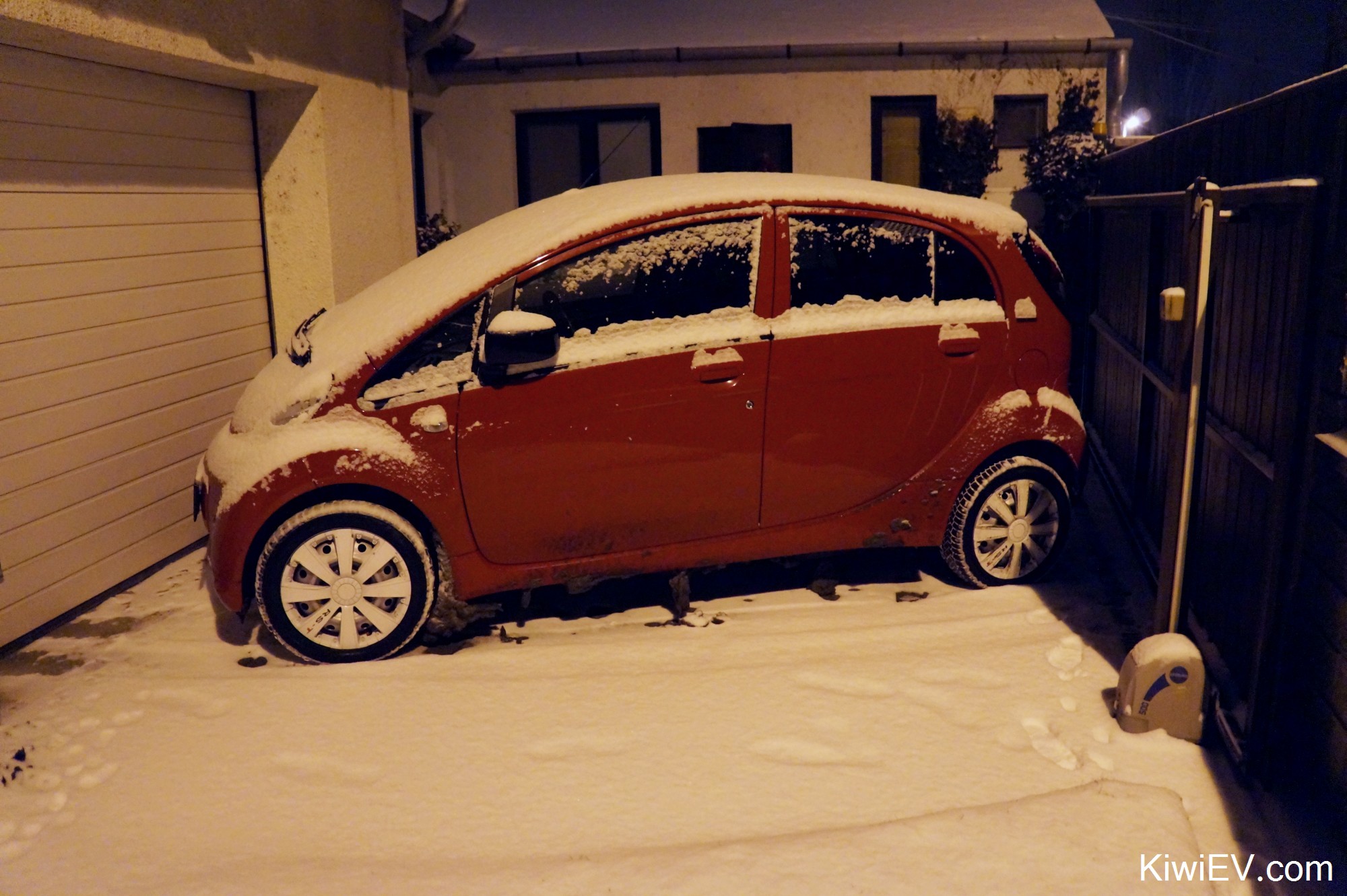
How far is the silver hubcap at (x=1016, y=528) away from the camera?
5.34m

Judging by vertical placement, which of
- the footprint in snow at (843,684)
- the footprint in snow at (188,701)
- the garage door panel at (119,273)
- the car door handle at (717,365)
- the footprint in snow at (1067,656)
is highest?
the garage door panel at (119,273)

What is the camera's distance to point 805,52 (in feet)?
45.1

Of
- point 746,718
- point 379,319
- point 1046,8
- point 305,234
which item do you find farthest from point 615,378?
point 1046,8

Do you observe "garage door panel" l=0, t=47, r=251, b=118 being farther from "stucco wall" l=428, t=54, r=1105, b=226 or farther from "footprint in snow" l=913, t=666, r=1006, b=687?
"stucco wall" l=428, t=54, r=1105, b=226

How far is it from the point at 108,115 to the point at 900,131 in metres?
10.4

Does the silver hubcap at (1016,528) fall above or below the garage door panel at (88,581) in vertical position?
above

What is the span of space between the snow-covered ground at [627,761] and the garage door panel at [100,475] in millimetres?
624

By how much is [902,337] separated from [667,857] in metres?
2.62

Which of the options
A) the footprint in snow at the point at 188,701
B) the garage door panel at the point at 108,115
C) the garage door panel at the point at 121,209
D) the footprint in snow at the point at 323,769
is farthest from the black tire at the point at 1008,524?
the garage door panel at the point at 108,115

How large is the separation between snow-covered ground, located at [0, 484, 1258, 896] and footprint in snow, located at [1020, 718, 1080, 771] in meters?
0.01

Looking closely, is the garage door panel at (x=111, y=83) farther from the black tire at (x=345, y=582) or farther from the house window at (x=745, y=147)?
the house window at (x=745, y=147)

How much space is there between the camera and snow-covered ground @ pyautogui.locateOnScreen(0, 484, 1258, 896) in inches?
131

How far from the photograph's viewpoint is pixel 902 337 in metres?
5.09

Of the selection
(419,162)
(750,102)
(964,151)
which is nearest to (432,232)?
(419,162)
